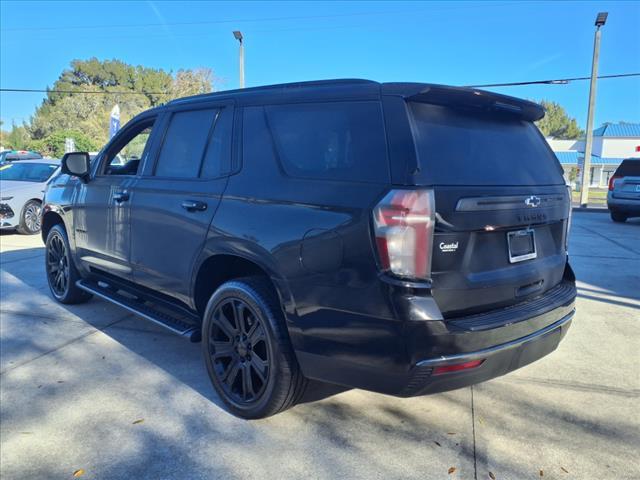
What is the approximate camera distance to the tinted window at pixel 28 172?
37.0 ft

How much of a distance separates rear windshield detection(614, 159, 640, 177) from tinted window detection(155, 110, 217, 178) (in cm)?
1373

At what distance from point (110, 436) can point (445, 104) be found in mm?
2630

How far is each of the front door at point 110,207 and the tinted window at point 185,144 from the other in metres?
0.27

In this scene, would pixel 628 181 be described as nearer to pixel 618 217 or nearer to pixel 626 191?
pixel 626 191

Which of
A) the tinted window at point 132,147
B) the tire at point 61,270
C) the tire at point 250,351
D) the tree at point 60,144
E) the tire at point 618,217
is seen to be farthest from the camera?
the tree at point 60,144

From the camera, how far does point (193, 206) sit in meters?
3.31

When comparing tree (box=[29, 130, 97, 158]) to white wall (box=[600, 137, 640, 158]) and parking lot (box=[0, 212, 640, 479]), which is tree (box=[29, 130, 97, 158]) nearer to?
parking lot (box=[0, 212, 640, 479])

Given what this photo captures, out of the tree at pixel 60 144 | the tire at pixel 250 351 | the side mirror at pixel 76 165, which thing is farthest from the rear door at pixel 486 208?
the tree at pixel 60 144

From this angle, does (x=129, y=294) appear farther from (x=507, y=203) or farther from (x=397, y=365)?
(x=507, y=203)

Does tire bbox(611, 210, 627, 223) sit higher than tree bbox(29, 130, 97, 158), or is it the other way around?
tree bbox(29, 130, 97, 158)

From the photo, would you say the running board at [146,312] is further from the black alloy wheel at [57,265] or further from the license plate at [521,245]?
the license plate at [521,245]

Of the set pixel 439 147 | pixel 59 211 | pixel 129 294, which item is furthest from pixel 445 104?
pixel 59 211

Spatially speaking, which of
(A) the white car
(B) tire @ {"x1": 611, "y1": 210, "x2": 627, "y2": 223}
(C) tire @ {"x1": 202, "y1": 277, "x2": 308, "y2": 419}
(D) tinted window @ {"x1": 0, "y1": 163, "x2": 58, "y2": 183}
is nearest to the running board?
(C) tire @ {"x1": 202, "y1": 277, "x2": 308, "y2": 419}

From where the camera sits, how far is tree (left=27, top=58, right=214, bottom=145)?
164 feet
